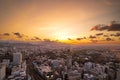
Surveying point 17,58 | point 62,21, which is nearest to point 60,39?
point 62,21

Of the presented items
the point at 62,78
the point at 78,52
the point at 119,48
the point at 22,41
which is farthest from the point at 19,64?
the point at 119,48

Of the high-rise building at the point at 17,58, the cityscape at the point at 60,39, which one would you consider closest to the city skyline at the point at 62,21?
the cityscape at the point at 60,39

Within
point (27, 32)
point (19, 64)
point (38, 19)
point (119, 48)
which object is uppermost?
point (38, 19)

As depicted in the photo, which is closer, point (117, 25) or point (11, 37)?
point (11, 37)

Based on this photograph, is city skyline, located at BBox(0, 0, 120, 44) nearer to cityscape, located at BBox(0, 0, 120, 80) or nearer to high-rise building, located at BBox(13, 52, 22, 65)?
cityscape, located at BBox(0, 0, 120, 80)

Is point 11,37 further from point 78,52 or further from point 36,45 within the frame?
point 78,52

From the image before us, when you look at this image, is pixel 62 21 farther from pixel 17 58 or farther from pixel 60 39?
pixel 17 58

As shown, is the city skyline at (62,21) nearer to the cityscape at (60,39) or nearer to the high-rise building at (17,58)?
the cityscape at (60,39)

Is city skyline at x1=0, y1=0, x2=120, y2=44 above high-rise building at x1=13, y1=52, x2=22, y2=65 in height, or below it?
above

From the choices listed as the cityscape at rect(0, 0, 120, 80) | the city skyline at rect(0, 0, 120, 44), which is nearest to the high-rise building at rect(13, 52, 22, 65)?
the cityscape at rect(0, 0, 120, 80)
